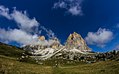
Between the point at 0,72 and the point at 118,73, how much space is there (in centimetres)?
1925

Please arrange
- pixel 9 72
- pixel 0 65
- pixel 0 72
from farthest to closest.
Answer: pixel 0 65, pixel 9 72, pixel 0 72

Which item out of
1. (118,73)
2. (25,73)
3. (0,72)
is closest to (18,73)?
(25,73)

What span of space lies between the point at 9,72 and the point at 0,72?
1912 mm

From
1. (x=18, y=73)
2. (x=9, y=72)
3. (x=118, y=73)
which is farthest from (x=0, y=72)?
(x=118, y=73)

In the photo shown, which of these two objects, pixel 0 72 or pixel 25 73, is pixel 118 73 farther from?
pixel 0 72

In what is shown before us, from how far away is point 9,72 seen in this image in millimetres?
28094

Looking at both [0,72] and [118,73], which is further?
[118,73]

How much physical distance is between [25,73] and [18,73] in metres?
1.41

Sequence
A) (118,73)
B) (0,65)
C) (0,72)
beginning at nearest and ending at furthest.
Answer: (0,72)
(0,65)
(118,73)

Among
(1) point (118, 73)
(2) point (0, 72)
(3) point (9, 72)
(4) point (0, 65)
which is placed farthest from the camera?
(1) point (118, 73)

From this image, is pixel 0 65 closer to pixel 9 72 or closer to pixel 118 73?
pixel 9 72

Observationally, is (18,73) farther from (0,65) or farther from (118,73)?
(118,73)

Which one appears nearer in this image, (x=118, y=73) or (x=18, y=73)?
(x=18, y=73)

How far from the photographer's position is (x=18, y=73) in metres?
29.6
